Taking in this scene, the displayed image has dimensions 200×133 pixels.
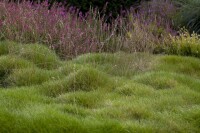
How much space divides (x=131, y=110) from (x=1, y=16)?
16.6ft

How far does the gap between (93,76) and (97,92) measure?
43cm

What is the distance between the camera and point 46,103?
6.63 metres

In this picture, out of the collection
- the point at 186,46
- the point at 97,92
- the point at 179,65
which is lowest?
the point at 97,92

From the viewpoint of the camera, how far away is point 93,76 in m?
7.49

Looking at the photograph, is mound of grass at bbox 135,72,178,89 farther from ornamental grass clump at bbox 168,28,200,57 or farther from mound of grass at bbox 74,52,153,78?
ornamental grass clump at bbox 168,28,200,57

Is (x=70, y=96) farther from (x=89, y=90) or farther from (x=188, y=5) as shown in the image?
(x=188, y=5)

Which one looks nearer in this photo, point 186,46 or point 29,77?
point 29,77

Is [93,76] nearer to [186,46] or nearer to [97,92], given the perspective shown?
[97,92]

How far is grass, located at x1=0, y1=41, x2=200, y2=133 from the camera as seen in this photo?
5883 mm

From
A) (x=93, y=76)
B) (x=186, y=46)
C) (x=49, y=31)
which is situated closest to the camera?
(x=93, y=76)

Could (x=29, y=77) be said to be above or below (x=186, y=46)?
below

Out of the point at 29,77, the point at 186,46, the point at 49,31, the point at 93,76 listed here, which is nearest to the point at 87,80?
the point at 93,76

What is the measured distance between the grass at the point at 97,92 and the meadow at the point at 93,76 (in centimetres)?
1

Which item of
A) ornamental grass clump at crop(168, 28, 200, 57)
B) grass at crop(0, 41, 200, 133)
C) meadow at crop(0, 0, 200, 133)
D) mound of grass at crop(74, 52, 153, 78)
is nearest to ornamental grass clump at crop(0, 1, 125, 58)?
meadow at crop(0, 0, 200, 133)
